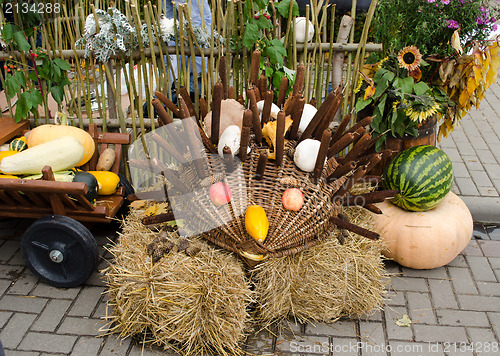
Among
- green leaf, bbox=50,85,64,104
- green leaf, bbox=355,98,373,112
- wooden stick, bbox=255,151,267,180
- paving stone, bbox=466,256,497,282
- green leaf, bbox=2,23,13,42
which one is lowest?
paving stone, bbox=466,256,497,282

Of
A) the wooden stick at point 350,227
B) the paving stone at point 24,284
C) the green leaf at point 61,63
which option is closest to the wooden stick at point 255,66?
the wooden stick at point 350,227

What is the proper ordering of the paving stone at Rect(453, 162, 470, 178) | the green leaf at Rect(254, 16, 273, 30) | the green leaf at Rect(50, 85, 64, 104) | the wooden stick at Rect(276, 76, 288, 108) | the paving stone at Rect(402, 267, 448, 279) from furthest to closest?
the paving stone at Rect(453, 162, 470, 178) < the green leaf at Rect(50, 85, 64, 104) < the green leaf at Rect(254, 16, 273, 30) < the paving stone at Rect(402, 267, 448, 279) < the wooden stick at Rect(276, 76, 288, 108)

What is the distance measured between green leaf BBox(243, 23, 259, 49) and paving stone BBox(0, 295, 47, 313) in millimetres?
2366

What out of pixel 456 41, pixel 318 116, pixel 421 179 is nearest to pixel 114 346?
pixel 318 116

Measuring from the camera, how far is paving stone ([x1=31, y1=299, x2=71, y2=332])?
8.87 ft

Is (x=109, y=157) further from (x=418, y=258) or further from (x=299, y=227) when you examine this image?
(x=418, y=258)

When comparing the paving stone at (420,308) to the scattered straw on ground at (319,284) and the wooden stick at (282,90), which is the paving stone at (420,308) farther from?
the wooden stick at (282,90)

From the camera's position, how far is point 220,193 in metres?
2.47

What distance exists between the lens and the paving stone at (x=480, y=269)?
3186 mm

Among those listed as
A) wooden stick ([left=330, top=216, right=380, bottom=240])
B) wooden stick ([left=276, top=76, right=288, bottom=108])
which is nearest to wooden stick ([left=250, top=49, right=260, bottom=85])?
wooden stick ([left=276, top=76, right=288, bottom=108])

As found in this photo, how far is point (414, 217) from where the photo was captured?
10.4 feet

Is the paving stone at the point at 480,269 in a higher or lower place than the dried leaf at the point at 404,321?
higher

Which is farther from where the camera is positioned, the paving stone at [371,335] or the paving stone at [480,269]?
the paving stone at [480,269]

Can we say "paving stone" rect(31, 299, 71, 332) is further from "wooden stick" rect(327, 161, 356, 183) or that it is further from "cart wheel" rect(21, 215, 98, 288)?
"wooden stick" rect(327, 161, 356, 183)
